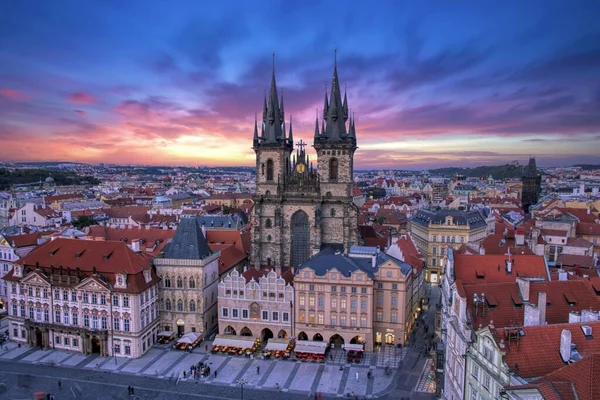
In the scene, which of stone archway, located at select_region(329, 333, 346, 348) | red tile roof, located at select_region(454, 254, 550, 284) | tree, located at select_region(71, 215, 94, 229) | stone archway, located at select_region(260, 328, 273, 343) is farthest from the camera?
tree, located at select_region(71, 215, 94, 229)

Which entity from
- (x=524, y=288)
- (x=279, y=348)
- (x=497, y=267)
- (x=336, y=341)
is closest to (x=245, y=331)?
(x=279, y=348)

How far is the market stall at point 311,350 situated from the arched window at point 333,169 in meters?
33.6

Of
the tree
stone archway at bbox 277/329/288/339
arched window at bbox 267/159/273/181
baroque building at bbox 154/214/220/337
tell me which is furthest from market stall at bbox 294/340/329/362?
the tree

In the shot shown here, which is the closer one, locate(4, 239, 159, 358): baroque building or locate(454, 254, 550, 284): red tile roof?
locate(454, 254, 550, 284): red tile roof

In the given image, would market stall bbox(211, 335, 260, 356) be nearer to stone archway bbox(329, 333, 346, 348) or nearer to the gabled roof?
stone archway bbox(329, 333, 346, 348)

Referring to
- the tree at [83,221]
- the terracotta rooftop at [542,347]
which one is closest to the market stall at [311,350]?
the terracotta rooftop at [542,347]

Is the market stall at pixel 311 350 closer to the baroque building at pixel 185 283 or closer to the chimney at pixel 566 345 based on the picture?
the baroque building at pixel 185 283

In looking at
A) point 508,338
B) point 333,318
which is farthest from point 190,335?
point 508,338

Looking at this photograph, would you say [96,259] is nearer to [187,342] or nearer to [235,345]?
[187,342]

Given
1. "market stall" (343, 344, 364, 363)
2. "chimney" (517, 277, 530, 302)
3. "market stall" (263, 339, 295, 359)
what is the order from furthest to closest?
"market stall" (263, 339, 295, 359)
"market stall" (343, 344, 364, 363)
"chimney" (517, 277, 530, 302)

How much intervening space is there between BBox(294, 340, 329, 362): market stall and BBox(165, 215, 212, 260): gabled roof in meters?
19.1

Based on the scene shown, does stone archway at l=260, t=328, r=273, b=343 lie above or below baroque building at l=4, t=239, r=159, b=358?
below

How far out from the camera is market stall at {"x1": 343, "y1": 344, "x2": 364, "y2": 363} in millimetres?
62500

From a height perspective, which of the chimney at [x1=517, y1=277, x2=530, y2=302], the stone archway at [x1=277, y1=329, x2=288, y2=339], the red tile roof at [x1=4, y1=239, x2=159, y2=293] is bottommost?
the stone archway at [x1=277, y1=329, x2=288, y2=339]
